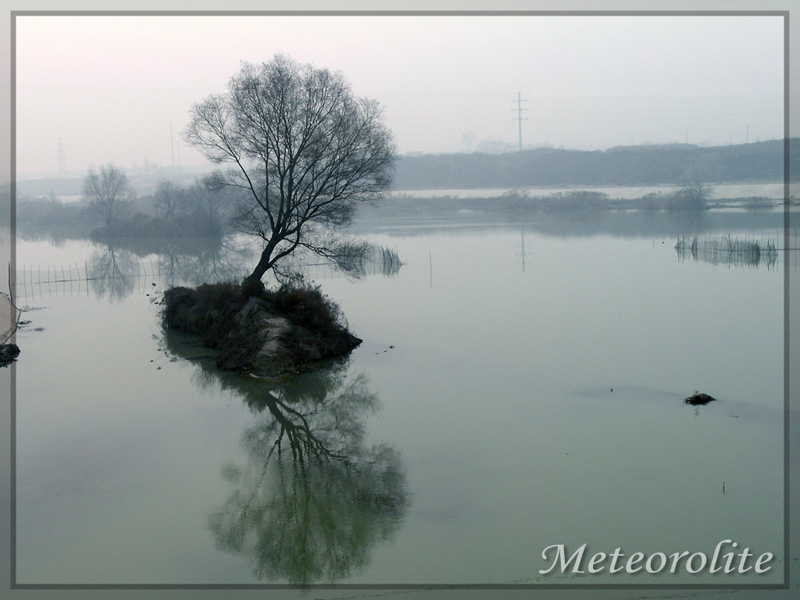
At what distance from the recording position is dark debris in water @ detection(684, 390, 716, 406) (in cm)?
1405

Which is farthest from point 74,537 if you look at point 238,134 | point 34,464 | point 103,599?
point 238,134

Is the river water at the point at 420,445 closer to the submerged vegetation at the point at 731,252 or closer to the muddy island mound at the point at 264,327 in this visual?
the muddy island mound at the point at 264,327

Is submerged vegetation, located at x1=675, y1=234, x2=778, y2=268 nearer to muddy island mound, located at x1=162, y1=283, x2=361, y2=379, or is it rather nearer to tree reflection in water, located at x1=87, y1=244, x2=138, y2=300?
muddy island mound, located at x1=162, y1=283, x2=361, y2=379

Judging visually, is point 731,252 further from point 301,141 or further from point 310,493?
point 310,493

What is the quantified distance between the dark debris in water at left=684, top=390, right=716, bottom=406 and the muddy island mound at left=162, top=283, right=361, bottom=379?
7.53 m

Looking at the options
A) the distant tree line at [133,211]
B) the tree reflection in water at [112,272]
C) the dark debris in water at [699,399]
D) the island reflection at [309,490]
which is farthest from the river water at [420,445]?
the distant tree line at [133,211]

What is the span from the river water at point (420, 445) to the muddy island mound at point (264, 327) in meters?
0.61

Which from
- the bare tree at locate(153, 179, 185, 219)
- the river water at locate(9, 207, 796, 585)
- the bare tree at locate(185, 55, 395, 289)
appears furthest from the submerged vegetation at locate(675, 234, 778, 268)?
the bare tree at locate(153, 179, 185, 219)

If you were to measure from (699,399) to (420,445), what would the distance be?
16.6 feet

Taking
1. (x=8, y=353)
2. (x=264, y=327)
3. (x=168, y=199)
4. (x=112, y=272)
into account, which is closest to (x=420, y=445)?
(x=264, y=327)

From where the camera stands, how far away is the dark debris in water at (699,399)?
14.1 meters

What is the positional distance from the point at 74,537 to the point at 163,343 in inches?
471

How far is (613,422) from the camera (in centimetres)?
1312

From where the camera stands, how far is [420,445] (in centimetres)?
1227
